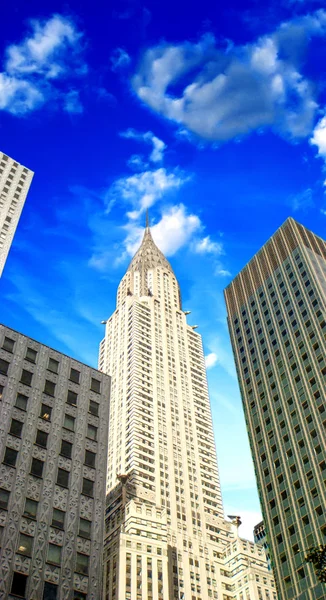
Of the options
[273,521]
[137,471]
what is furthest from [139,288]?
[273,521]

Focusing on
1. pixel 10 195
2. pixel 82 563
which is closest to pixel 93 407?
pixel 82 563

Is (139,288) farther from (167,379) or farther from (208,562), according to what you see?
(208,562)

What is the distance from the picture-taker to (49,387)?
53844mm

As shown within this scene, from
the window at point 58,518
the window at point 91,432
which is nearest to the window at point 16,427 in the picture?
the window at point 91,432

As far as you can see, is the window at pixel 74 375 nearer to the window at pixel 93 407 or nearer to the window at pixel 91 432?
the window at pixel 93 407

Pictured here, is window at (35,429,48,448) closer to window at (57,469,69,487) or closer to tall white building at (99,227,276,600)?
window at (57,469,69,487)

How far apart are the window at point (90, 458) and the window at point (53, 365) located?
28.7ft

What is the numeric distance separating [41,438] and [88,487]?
5410mm

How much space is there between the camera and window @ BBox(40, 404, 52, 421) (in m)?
50.8

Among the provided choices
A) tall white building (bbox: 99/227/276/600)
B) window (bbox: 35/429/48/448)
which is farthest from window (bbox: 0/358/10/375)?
tall white building (bbox: 99/227/276/600)

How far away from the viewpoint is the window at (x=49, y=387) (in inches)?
2099

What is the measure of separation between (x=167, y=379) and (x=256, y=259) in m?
47.1

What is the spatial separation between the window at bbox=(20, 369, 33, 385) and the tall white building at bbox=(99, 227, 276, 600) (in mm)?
60070

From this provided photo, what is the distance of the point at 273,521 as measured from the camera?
79.5 metres
